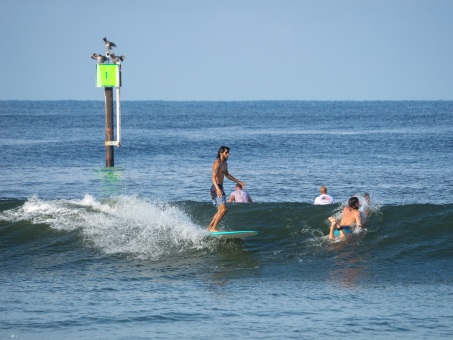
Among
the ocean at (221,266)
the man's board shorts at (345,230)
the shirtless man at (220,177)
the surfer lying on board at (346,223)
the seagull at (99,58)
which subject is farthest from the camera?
the seagull at (99,58)

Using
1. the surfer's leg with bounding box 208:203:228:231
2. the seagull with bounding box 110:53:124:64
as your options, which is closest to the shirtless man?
the surfer's leg with bounding box 208:203:228:231

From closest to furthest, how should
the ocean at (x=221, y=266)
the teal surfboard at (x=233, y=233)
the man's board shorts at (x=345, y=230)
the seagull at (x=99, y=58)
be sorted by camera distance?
the ocean at (x=221, y=266) < the teal surfboard at (x=233, y=233) < the man's board shorts at (x=345, y=230) < the seagull at (x=99, y=58)

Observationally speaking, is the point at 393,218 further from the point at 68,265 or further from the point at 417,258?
the point at 68,265

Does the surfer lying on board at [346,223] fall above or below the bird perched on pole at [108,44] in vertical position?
below

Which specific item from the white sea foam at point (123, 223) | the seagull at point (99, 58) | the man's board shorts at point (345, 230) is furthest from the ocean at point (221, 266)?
the seagull at point (99, 58)

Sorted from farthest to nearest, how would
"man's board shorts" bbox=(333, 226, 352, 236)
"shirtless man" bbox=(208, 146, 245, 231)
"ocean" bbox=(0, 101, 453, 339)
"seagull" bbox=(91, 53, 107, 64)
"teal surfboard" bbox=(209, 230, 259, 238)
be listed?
"seagull" bbox=(91, 53, 107, 64) < "man's board shorts" bbox=(333, 226, 352, 236) < "teal surfboard" bbox=(209, 230, 259, 238) < "shirtless man" bbox=(208, 146, 245, 231) < "ocean" bbox=(0, 101, 453, 339)

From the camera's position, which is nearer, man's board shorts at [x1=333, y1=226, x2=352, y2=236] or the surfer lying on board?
the surfer lying on board

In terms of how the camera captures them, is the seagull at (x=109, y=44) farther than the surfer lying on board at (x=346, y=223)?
Yes

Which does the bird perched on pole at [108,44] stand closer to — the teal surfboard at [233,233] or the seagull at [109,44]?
the seagull at [109,44]

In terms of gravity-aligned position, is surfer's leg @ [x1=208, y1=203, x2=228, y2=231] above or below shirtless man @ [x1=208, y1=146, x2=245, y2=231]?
below

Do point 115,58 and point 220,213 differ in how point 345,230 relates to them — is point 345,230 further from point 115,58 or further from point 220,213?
point 115,58

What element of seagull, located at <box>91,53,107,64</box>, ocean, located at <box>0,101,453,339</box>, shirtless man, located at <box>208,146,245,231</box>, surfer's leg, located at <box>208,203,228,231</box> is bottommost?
ocean, located at <box>0,101,453,339</box>

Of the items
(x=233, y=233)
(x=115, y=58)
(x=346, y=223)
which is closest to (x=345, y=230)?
(x=346, y=223)

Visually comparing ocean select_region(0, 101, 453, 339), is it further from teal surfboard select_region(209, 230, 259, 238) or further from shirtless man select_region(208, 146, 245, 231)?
shirtless man select_region(208, 146, 245, 231)
